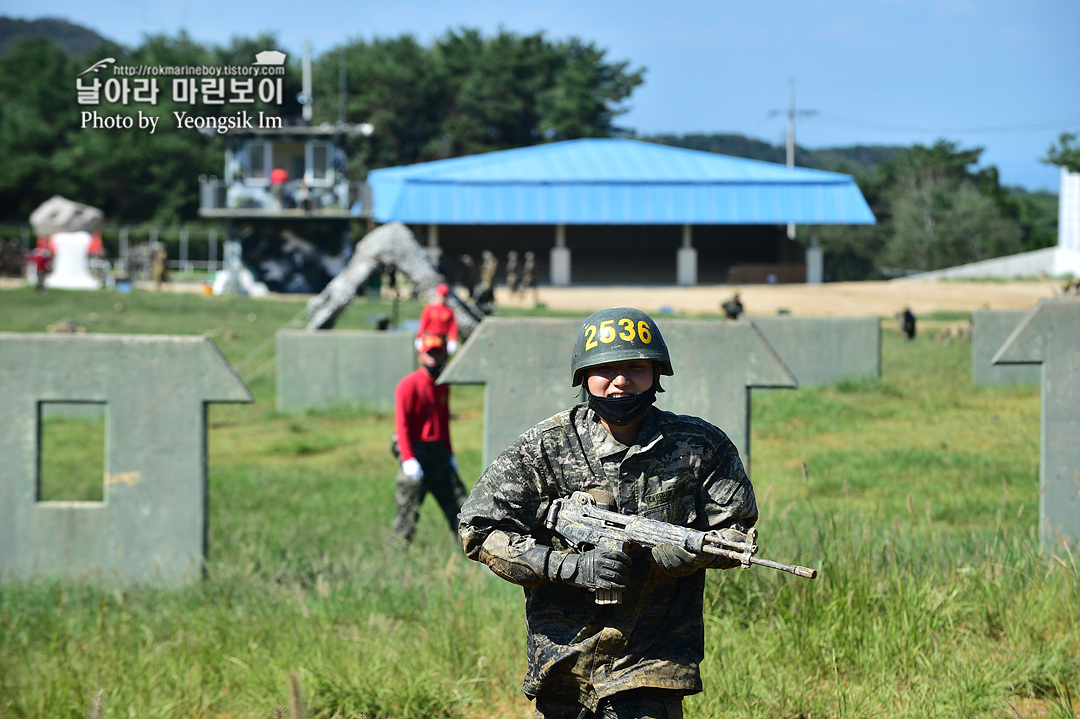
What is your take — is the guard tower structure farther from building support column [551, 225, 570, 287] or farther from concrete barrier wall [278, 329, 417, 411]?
concrete barrier wall [278, 329, 417, 411]

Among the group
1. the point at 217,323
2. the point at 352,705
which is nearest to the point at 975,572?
the point at 352,705

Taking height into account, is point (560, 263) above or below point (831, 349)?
above

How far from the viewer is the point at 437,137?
65.6m

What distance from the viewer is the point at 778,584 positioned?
583 centimetres

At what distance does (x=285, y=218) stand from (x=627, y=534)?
4168 cm

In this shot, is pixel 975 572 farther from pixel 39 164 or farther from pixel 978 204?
pixel 39 164

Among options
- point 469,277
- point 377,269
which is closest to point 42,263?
point 469,277

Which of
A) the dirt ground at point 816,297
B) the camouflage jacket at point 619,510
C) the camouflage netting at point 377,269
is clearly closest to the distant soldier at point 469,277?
the dirt ground at point 816,297

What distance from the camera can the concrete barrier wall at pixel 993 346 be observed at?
53.9 feet

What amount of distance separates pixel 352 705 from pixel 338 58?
216 feet

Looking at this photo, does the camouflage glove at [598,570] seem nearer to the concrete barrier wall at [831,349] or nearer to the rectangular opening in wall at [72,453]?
the rectangular opening in wall at [72,453]

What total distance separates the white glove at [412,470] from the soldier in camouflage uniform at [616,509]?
13.9ft

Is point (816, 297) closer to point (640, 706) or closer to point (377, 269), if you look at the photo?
point (377, 269)

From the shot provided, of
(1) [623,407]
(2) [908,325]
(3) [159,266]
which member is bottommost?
(1) [623,407]
